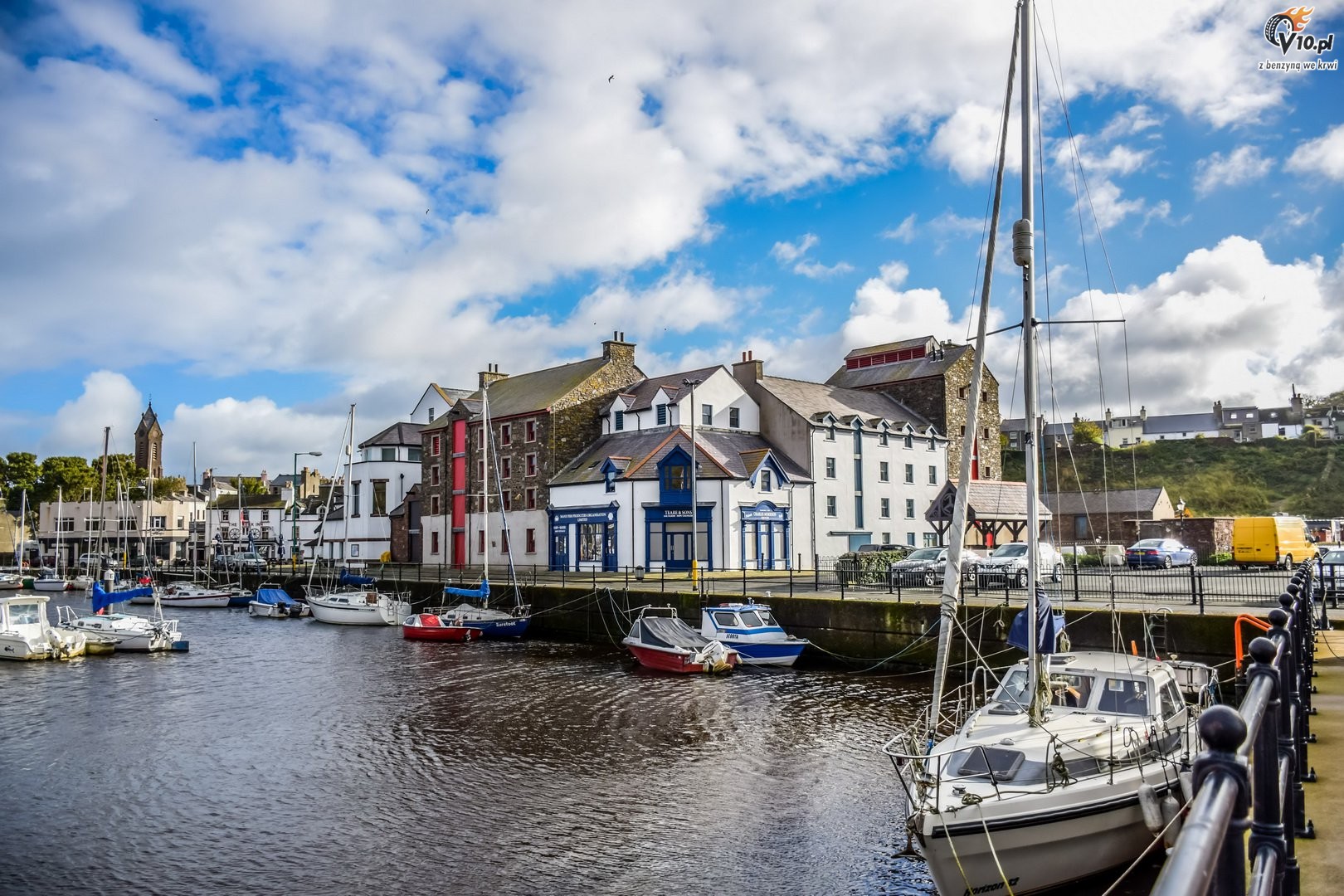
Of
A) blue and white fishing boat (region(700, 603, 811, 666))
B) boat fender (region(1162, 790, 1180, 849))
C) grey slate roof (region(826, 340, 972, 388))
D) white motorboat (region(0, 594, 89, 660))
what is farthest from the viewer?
grey slate roof (region(826, 340, 972, 388))

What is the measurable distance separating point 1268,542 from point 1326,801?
4315 centimetres

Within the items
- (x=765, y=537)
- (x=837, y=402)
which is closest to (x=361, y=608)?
(x=765, y=537)

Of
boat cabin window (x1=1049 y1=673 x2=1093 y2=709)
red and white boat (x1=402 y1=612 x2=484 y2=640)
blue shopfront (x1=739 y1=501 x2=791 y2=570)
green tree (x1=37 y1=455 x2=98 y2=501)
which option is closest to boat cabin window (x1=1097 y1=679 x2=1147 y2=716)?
boat cabin window (x1=1049 y1=673 x2=1093 y2=709)

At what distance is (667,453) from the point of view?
5056cm

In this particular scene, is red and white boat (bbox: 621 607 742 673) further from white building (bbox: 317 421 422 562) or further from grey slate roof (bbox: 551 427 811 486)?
white building (bbox: 317 421 422 562)

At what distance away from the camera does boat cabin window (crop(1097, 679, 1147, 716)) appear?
13906 millimetres

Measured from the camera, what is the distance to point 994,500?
42594 mm

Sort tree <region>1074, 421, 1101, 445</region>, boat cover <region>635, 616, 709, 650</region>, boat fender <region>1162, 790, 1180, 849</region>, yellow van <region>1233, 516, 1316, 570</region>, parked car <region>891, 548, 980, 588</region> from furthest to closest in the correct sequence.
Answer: tree <region>1074, 421, 1101, 445</region> < yellow van <region>1233, 516, 1316, 570</region> < parked car <region>891, 548, 980, 588</region> < boat cover <region>635, 616, 709, 650</region> < boat fender <region>1162, 790, 1180, 849</region>

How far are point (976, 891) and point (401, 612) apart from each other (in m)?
41.1

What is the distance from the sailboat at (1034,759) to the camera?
1117 cm

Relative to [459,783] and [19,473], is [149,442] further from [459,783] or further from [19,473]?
[459,783]

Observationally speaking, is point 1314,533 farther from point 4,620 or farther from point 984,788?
point 4,620

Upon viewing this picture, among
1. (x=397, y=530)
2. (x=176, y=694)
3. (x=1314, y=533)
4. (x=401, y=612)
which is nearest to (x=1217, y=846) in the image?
(x=176, y=694)

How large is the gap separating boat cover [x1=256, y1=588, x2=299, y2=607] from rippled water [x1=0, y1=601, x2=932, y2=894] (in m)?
24.1
